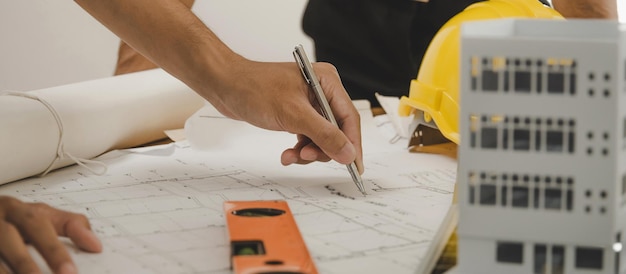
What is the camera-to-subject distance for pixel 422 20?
178 centimetres

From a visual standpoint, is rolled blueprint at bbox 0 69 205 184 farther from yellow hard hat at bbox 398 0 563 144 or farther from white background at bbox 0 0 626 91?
white background at bbox 0 0 626 91

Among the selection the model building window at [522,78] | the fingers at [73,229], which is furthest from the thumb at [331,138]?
the model building window at [522,78]

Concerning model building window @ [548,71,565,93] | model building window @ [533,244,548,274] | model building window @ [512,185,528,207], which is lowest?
model building window @ [533,244,548,274]

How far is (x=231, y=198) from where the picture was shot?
104cm

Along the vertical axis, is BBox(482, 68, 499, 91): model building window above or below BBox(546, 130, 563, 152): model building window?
above

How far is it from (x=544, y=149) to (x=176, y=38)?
2.11ft

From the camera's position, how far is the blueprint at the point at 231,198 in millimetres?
811

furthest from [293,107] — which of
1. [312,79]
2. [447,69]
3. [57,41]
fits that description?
[57,41]

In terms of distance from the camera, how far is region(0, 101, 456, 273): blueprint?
81 centimetres

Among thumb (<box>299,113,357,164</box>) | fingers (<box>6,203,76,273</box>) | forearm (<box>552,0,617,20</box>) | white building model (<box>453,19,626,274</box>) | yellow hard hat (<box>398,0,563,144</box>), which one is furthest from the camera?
forearm (<box>552,0,617,20</box>)

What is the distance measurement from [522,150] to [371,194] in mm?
434

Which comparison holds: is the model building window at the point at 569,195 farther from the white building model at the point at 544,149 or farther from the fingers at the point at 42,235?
the fingers at the point at 42,235

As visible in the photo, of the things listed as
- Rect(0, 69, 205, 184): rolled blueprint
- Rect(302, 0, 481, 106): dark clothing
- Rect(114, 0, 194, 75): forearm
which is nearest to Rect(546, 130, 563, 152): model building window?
Rect(0, 69, 205, 184): rolled blueprint

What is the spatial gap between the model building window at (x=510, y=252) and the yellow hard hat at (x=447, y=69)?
585mm
